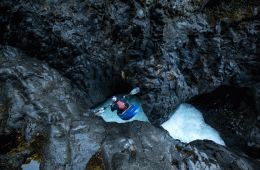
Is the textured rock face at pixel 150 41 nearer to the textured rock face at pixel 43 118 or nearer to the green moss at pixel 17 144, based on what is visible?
the textured rock face at pixel 43 118

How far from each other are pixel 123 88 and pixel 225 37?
195 inches

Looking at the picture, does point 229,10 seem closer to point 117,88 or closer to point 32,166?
point 117,88

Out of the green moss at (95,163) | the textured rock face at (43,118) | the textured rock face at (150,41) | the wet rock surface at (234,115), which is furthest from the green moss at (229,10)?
the green moss at (95,163)

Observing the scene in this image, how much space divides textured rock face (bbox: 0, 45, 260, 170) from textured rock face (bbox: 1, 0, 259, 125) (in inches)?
51.5

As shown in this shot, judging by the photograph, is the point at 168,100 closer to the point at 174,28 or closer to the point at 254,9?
the point at 174,28

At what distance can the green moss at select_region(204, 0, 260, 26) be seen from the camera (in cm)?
456

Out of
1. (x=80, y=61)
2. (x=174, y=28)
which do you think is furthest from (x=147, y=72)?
(x=80, y=61)

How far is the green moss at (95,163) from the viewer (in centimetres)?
271

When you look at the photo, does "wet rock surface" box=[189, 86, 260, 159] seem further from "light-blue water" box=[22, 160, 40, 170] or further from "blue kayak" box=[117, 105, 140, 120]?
"light-blue water" box=[22, 160, 40, 170]

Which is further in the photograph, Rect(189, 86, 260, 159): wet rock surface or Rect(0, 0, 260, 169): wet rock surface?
Rect(189, 86, 260, 159): wet rock surface

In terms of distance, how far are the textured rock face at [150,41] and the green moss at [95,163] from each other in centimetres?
259

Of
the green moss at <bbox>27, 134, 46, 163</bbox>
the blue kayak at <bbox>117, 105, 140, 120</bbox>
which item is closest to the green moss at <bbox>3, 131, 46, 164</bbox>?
the green moss at <bbox>27, 134, 46, 163</bbox>

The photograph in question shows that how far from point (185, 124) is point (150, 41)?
14.5 feet

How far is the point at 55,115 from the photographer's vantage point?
3.48m
